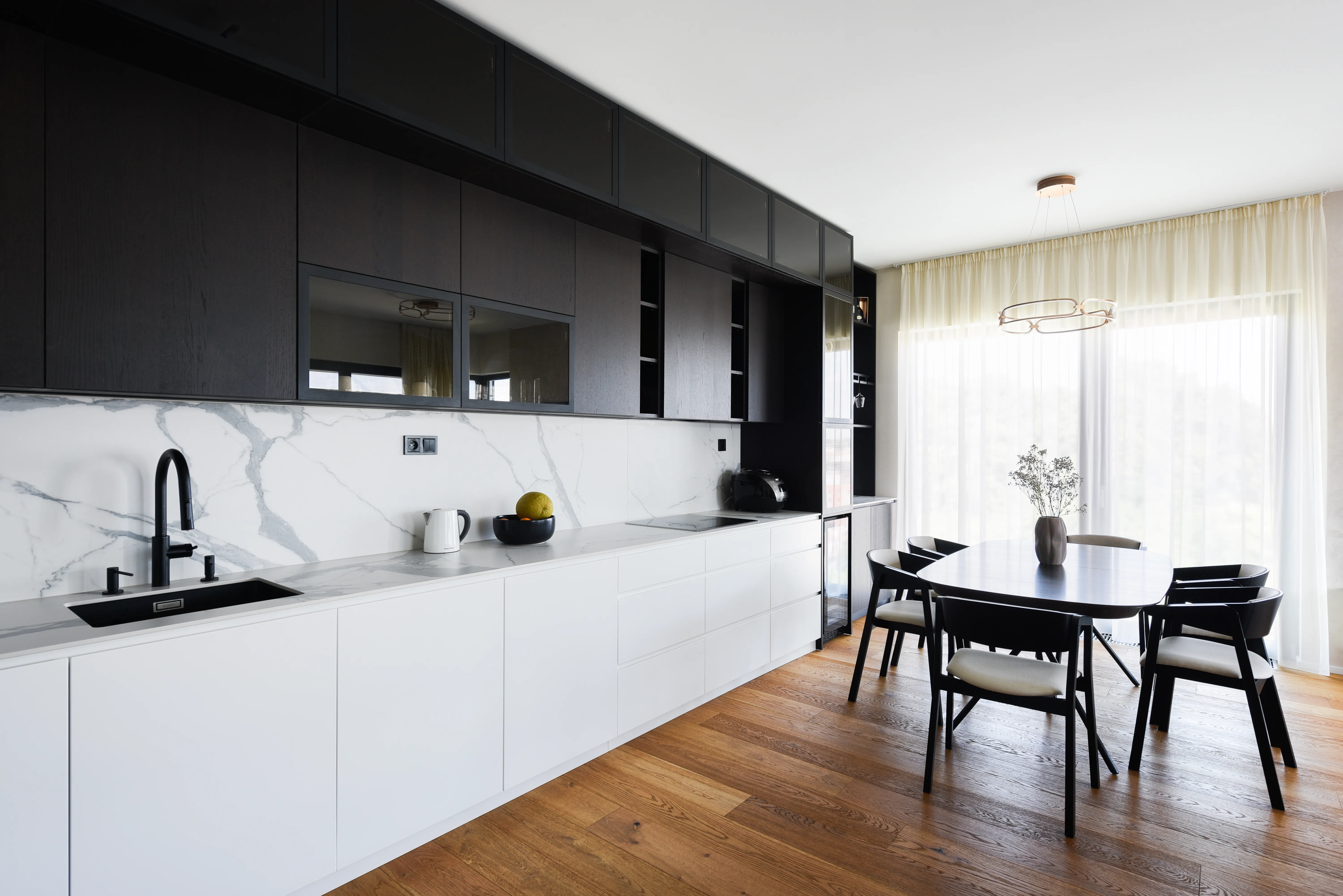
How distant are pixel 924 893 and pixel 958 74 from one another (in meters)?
2.89

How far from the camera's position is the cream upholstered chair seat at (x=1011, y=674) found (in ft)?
8.14

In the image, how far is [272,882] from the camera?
1.87 m

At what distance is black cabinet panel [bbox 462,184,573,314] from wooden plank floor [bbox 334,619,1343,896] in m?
1.94

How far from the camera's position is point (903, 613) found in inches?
138

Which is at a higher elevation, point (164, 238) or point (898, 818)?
point (164, 238)

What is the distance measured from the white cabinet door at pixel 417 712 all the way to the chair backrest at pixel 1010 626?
5.43ft

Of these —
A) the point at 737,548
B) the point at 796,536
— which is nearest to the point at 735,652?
the point at 737,548

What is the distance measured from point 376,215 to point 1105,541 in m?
4.20

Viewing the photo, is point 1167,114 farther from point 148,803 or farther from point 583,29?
point 148,803

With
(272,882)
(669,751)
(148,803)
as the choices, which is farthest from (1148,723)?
(148,803)

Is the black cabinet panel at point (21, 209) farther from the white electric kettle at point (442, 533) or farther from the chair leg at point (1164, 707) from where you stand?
the chair leg at point (1164, 707)

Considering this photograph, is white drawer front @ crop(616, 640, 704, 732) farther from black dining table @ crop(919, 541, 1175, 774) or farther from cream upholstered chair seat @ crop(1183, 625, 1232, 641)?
cream upholstered chair seat @ crop(1183, 625, 1232, 641)

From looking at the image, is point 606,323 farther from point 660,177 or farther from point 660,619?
point 660,619

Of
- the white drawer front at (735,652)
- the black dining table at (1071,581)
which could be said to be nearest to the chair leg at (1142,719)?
the black dining table at (1071,581)
